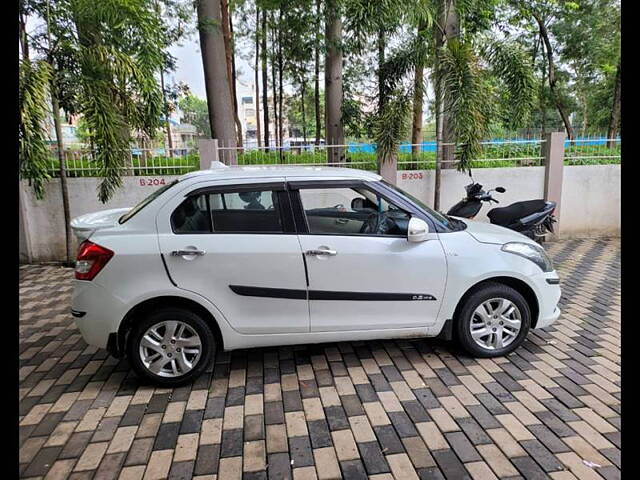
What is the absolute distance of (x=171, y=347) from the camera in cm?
323

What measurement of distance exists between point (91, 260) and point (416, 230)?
2.36 metres

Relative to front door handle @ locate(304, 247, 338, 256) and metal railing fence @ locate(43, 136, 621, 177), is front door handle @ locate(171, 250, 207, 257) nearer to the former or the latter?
front door handle @ locate(304, 247, 338, 256)

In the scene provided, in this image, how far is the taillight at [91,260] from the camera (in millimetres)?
3100

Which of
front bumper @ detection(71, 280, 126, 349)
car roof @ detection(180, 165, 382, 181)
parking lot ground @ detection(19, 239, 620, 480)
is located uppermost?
car roof @ detection(180, 165, 382, 181)

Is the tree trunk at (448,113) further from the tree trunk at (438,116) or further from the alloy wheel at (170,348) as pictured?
the alloy wheel at (170,348)

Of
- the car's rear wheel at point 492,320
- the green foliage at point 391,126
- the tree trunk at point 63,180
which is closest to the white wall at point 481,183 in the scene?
the green foliage at point 391,126

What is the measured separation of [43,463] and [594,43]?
17.3 m

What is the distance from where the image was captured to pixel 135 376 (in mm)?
3461

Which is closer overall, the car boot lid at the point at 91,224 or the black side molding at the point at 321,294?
the black side molding at the point at 321,294

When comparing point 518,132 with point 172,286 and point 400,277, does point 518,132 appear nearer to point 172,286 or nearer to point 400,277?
point 400,277

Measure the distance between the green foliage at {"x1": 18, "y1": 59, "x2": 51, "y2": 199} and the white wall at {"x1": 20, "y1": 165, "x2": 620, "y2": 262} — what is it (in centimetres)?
134

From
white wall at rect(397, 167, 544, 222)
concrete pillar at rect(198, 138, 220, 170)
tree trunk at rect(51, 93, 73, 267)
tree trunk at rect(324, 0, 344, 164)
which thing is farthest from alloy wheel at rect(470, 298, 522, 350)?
tree trunk at rect(324, 0, 344, 164)

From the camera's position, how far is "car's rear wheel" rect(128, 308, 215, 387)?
3184 millimetres

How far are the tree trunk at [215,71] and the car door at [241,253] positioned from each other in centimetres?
505
